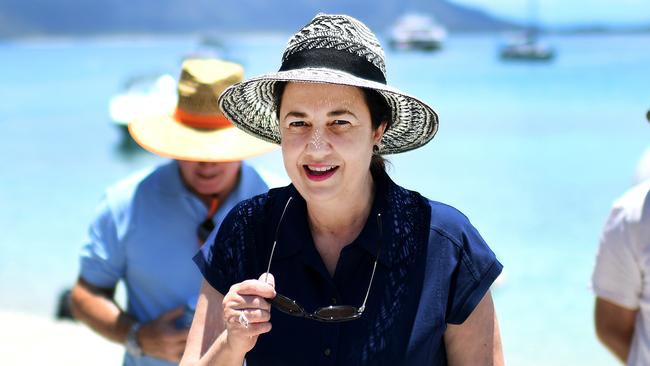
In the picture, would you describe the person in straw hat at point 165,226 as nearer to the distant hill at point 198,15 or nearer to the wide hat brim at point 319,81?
the wide hat brim at point 319,81

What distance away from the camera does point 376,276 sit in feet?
7.14

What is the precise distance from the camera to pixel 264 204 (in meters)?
2.34

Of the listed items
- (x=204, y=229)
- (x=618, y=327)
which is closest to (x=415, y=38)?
(x=204, y=229)

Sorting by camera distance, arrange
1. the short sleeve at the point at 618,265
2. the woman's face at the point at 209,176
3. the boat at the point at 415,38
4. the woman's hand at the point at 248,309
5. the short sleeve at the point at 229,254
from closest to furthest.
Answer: the woman's hand at the point at 248,309, the short sleeve at the point at 229,254, the short sleeve at the point at 618,265, the woman's face at the point at 209,176, the boat at the point at 415,38

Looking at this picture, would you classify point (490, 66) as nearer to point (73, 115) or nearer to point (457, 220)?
point (73, 115)

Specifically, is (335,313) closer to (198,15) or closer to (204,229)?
(204,229)

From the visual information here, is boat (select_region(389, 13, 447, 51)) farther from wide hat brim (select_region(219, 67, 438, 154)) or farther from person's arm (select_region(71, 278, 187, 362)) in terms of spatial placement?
wide hat brim (select_region(219, 67, 438, 154))

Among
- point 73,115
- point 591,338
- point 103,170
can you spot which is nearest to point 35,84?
point 73,115

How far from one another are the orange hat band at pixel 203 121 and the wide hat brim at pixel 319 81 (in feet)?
3.35

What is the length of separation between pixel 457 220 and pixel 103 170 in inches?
797

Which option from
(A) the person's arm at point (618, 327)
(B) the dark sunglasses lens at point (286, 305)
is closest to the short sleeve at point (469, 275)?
(B) the dark sunglasses lens at point (286, 305)

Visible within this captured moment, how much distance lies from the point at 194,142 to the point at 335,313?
4.94 ft

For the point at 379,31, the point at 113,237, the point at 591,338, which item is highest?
the point at 379,31

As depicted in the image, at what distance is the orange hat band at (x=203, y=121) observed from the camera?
11.7 ft
